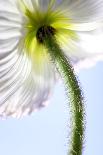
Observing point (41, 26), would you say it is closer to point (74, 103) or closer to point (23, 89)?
point (23, 89)

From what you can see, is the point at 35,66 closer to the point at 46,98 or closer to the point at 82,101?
the point at 46,98

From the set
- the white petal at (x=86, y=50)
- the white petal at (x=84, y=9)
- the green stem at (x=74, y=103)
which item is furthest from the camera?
the white petal at (x=86, y=50)

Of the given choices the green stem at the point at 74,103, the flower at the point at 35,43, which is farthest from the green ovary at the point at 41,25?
the green stem at the point at 74,103

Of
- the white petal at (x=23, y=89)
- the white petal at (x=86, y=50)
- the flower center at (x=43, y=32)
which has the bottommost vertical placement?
the white petal at (x=23, y=89)

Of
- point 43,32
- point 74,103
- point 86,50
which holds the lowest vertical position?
point 74,103

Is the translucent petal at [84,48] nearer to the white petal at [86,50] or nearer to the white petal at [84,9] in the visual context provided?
Answer: the white petal at [86,50]

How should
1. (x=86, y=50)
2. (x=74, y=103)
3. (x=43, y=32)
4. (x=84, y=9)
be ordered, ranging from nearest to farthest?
(x=74, y=103) → (x=84, y=9) → (x=43, y=32) → (x=86, y=50)

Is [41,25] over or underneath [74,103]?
over

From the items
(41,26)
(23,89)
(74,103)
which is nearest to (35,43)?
(41,26)
